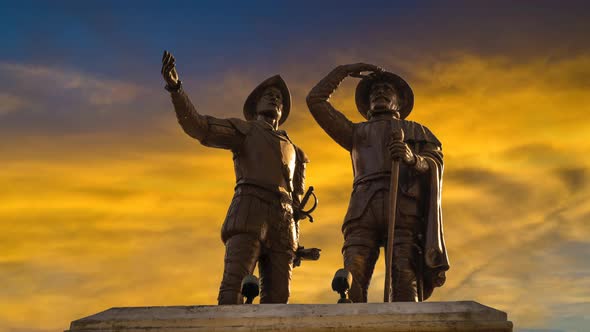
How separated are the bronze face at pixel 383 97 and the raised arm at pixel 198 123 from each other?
1.44m

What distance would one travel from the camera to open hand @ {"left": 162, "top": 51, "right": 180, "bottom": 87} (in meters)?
8.63

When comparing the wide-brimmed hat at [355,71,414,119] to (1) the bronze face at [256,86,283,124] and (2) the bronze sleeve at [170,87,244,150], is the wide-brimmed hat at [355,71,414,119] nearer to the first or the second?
(1) the bronze face at [256,86,283,124]

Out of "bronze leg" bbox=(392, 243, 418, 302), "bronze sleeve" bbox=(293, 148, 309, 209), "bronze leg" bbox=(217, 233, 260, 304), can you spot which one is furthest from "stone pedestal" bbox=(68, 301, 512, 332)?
"bronze sleeve" bbox=(293, 148, 309, 209)

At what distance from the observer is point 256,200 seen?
909 cm

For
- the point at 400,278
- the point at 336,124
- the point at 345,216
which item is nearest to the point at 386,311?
the point at 400,278

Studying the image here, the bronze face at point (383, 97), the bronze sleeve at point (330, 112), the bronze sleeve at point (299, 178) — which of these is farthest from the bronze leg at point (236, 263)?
the bronze face at point (383, 97)

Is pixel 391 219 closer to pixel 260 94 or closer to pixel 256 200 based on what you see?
pixel 256 200

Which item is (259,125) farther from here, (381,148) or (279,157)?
(381,148)

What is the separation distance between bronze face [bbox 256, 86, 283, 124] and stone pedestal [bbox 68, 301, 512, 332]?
345 centimetres

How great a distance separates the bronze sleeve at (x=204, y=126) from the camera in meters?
8.95

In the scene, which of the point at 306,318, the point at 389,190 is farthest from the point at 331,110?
the point at 306,318

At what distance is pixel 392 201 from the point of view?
8.53m

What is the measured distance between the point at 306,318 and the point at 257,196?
2.68 metres

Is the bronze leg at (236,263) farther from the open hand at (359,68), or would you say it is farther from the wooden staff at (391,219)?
the open hand at (359,68)
